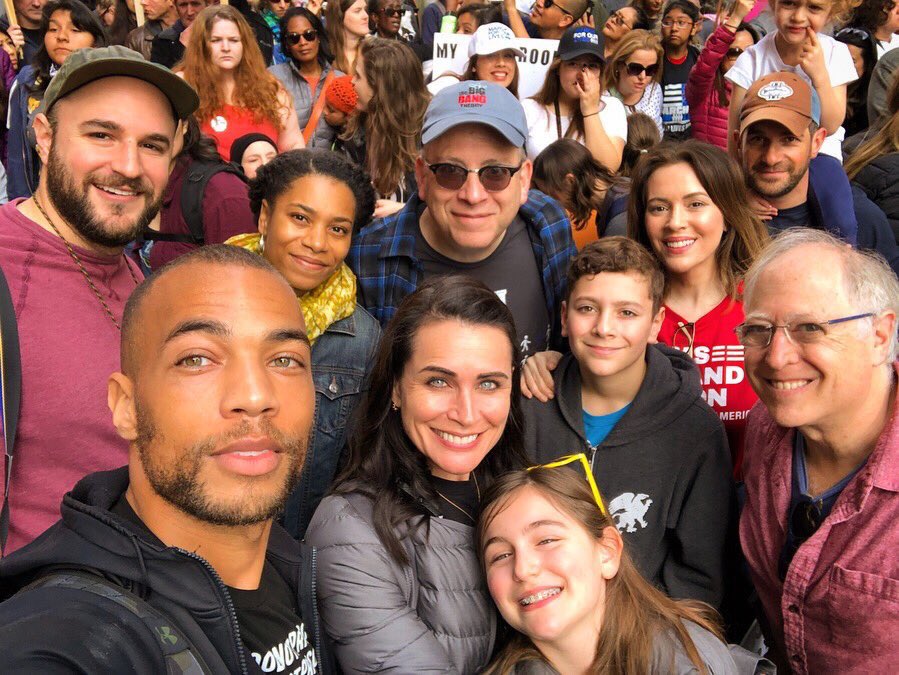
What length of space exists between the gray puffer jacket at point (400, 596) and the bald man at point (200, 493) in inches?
10.6

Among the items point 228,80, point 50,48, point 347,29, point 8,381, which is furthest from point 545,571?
point 347,29

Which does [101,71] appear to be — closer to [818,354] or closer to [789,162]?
[818,354]

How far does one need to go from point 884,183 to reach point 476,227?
8.72ft

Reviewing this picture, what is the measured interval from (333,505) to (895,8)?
22.7 feet

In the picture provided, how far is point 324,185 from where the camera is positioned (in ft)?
10.6

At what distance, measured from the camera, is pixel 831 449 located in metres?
2.51

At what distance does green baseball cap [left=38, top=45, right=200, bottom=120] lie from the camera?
8.39 ft

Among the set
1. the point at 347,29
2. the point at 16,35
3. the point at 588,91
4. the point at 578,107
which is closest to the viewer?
the point at 588,91

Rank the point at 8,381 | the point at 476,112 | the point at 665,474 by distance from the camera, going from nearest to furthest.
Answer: the point at 8,381
the point at 665,474
the point at 476,112

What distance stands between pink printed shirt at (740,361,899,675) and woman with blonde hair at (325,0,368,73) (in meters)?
5.86

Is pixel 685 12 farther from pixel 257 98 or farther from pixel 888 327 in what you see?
pixel 888 327

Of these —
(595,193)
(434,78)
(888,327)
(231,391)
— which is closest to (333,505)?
(231,391)

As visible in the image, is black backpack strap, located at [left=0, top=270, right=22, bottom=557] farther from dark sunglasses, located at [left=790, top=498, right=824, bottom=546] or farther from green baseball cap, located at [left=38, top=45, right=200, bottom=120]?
dark sunglasses, located at [left=790, top=498, right=824, bottom=546]

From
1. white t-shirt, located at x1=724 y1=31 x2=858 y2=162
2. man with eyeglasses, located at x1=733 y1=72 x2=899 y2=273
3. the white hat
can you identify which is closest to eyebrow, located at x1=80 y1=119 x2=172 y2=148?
man with eyeglasses, located at x1=733 y1=72 x2=899 y2=273
